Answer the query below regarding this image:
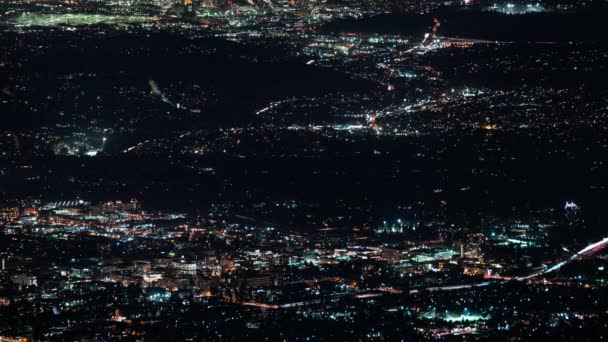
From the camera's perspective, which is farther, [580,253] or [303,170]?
[303,170]

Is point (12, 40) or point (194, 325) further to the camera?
point (12, 40)

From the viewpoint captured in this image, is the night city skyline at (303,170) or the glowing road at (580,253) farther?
the glowing road at (580,253)

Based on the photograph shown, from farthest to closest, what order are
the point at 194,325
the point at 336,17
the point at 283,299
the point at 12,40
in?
1. the point at 336,17
2. the point at 12,40
3. the point at 283,299
4. the point at 194,325

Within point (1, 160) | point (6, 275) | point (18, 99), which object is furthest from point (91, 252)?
point (18, 99)

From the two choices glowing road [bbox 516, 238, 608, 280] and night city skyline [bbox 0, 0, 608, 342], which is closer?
night city skyline [bbox 0, 0, 608, 342]

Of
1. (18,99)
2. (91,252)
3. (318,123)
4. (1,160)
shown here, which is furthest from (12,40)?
(91,252)

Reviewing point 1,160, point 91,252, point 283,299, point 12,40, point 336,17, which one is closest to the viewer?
point 283,299

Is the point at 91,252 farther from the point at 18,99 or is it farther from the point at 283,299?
the point at 18,99
